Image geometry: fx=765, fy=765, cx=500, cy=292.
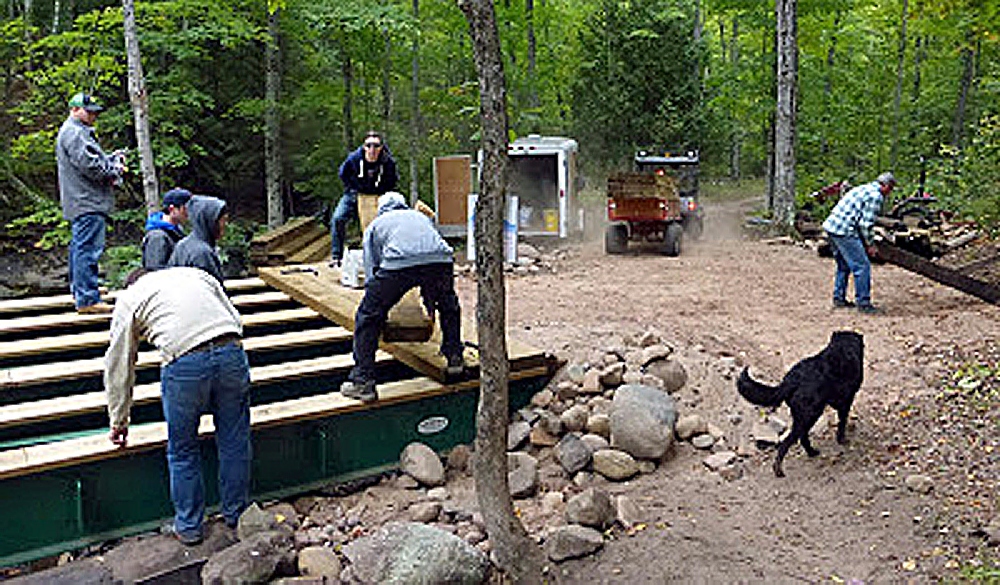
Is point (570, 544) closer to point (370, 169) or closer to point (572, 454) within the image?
point (572, 454)

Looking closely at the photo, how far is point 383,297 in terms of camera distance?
5.71 m

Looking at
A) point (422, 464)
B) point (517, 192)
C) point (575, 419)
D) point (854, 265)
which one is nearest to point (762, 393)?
point (575, 419)

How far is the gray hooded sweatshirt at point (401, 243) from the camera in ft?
18.5

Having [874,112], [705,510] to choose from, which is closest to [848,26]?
[874,112]

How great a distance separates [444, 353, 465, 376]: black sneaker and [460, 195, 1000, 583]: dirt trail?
1.37 metres

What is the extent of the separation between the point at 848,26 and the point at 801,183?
4.92 m

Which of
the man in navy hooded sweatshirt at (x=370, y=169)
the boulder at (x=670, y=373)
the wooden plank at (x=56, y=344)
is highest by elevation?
the man in navy hooded sweatshirt at (x=370, y=169)

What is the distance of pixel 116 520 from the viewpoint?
4.96 m

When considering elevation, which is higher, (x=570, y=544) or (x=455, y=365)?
(x=455, y=365)

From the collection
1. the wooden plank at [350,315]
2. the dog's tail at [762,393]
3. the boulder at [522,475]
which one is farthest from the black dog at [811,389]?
the wooden plank at [350,315]

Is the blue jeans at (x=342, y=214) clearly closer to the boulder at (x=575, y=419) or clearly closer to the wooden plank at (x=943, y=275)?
the boulder at (x=575, y=419)

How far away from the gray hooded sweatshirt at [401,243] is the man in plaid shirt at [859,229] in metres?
5.35

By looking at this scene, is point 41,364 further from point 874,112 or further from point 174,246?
point 874,112

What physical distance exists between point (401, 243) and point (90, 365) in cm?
275
